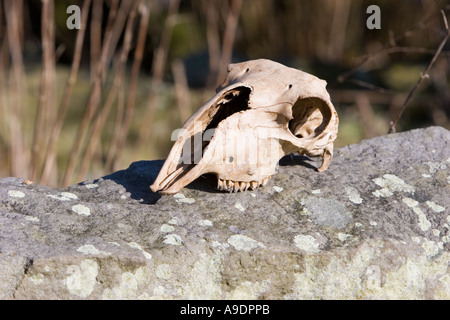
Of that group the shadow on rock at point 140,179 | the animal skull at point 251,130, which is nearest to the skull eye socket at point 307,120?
the animal skull at point 251,130

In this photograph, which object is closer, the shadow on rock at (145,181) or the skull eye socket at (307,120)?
the shadow on rock at (145,181)

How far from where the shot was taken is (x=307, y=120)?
87.4 inches

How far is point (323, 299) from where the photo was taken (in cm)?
179

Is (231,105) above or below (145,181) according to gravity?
above

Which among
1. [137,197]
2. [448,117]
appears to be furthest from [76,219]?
[448,117]

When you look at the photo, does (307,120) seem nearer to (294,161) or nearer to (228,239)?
(294,161)

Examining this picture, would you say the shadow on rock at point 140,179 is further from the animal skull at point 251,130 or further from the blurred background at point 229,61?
the blurred background at point 229,61

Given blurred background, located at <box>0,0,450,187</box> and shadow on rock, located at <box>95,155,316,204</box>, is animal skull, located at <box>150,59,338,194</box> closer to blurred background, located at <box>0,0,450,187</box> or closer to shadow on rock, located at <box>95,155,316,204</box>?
shadow on rock, located at <box>95,155,316,204</box>

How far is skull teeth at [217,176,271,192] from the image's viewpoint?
2004 mm

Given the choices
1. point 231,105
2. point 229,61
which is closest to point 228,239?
point 231,105

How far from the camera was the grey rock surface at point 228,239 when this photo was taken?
5.49ft

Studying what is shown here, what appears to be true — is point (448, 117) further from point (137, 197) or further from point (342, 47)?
point (137, 197)

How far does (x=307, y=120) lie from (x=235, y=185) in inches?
14.9

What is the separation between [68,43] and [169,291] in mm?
4604
